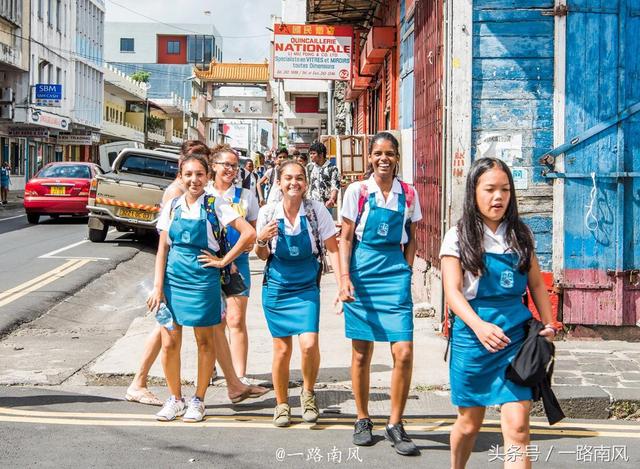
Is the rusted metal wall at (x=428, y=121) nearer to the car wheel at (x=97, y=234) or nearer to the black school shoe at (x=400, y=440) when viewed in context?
the black school shoe at (x=400, y=440)

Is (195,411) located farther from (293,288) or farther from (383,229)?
(383,229)

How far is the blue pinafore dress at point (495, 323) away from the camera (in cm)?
418

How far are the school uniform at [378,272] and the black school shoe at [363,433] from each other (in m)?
0.51

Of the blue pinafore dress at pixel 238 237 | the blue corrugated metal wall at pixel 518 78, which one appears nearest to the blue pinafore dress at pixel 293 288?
the blue pinafore dress at pixel 238 237

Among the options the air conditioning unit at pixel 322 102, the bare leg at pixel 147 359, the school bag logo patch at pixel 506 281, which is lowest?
the bare leg at pixel 147 359

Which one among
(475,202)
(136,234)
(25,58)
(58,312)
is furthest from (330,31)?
(25,58)

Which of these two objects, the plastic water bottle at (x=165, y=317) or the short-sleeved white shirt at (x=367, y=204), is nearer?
the short-sleeved white shirt at (x=367, y=204)

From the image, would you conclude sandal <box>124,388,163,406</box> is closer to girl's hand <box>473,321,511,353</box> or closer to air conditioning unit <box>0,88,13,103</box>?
girl's hand <box>473,321,511,353</box>

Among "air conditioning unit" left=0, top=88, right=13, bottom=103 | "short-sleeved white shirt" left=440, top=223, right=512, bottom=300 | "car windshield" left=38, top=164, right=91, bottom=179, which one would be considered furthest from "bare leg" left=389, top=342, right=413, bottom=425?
"air conditioning unit" left=0, top=88, right=13, bottom=103

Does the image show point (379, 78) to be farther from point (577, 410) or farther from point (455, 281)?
point (455, 281)

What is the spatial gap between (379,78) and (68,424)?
13.1 m

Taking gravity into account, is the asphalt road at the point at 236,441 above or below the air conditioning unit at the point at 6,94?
below

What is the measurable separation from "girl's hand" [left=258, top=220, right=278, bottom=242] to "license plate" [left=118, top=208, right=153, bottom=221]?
1144cm

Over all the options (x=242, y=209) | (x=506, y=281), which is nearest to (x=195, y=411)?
(x=242, y=209)
